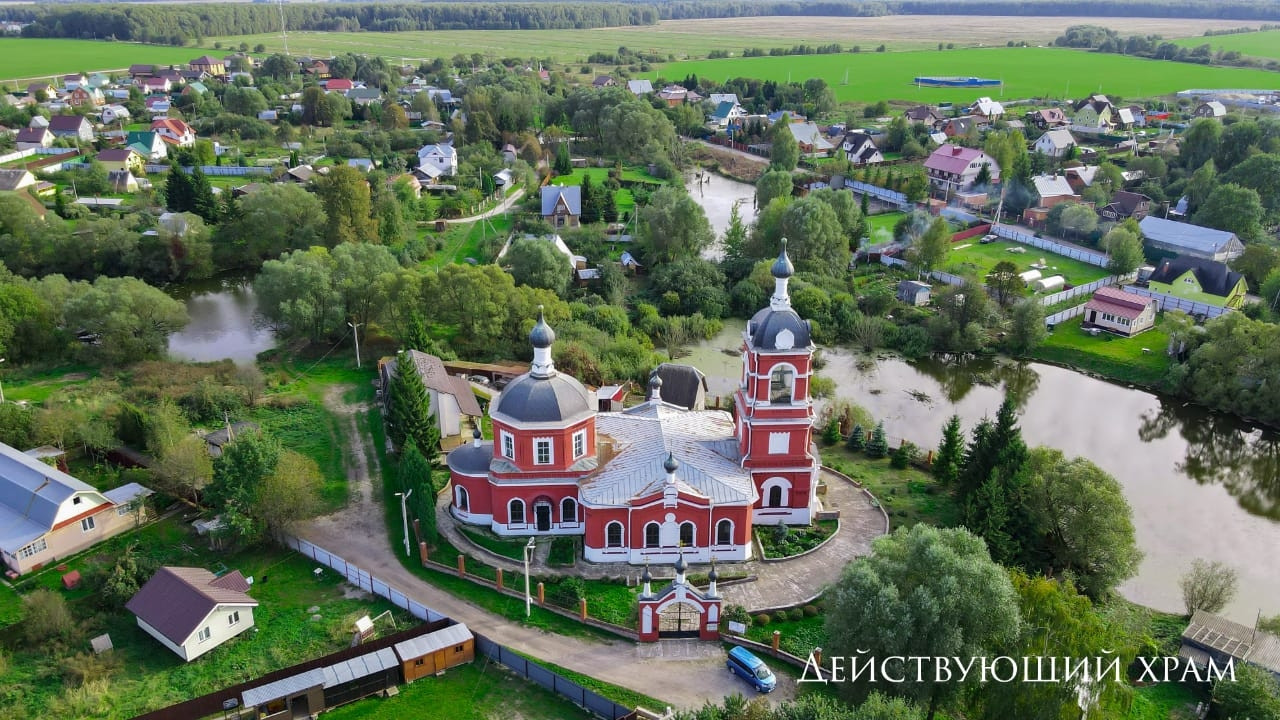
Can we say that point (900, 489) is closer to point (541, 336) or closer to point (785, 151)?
point (541, 336)

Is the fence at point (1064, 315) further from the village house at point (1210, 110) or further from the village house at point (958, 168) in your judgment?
the village house at point (1210, 110)

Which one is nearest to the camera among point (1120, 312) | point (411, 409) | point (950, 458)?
point (950, 458)

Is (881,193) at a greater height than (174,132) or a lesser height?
lesser

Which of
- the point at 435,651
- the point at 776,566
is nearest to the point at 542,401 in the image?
the point at 435,651

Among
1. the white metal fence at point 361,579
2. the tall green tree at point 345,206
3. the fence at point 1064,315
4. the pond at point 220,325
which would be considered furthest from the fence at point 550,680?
the tall green tree at point 345,206

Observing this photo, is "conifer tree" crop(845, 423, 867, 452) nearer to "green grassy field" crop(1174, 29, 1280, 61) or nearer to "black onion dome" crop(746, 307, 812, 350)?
"black onion dome" crop(746, 307, 812, 350)

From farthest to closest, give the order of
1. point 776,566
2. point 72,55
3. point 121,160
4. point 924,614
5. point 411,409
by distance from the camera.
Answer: point 72,55 → point 121,160 → point 411,409 → point 776,566 → point 924,614
